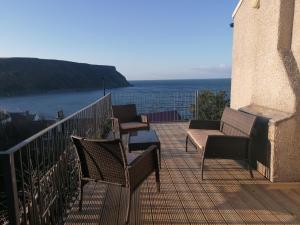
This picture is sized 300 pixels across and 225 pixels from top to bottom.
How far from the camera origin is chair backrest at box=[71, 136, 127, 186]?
2.46m

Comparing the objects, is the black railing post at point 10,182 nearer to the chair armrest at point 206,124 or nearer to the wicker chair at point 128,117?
the chair armrest at point 206,124

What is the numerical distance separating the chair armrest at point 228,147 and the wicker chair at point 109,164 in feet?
3.63

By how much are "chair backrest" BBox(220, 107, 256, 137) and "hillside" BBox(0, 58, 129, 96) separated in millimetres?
56691

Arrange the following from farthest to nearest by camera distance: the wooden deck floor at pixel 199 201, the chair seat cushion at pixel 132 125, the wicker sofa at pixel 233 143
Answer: the chair seat cushion at pixel 132 125 → the wicker sofa at pixel 233 143 → the wooden deck floor at pixel 199 201

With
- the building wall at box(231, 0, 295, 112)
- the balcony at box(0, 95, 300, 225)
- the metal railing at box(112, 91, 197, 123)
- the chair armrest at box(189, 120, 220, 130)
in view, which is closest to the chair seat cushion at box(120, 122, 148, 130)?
the chair armrest at box(189, 120, 220, 130)

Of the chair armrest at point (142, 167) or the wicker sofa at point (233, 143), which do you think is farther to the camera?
the wicker sofa at point (233, 143)

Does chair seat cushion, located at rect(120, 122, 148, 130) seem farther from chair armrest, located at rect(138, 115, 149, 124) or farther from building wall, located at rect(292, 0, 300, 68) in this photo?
building wall, located at rect(292, 0, 300, 68)

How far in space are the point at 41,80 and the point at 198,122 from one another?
7460 centimetres

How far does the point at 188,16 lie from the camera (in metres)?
14.6

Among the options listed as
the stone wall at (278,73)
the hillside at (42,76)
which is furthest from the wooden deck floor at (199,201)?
the hillside at (42,76)

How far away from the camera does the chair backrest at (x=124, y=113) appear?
19.3ft

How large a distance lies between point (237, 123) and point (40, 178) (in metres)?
2.97

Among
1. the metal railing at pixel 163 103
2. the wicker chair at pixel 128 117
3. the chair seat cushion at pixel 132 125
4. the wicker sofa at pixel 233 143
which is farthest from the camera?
the metal railing at pixel 163 103

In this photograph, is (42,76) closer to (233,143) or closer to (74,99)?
(74,99)
